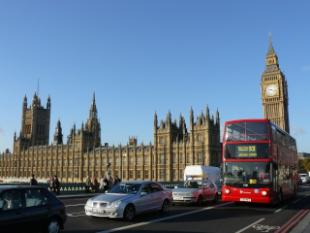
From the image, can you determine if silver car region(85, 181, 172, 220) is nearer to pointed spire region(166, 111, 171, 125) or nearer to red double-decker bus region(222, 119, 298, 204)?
red double-decker bus region(222, 119, 298, 204)

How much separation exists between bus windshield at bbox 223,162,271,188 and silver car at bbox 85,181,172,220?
13.4 feet

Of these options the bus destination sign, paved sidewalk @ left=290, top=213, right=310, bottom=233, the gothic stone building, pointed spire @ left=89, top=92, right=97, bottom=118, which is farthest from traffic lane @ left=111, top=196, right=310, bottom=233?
pointed spire @ left=89, top=92, right=97, bottom=118

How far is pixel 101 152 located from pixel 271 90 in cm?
6138

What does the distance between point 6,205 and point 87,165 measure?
87.9 m

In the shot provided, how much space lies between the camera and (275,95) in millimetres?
118250

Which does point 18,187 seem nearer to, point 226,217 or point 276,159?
point 226,217

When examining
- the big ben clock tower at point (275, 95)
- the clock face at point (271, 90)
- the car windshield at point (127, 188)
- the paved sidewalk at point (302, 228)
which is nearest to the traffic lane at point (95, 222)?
the car windshield at point (127, 188)

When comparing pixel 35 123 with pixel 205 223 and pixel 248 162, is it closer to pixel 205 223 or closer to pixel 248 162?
pixel 248 162

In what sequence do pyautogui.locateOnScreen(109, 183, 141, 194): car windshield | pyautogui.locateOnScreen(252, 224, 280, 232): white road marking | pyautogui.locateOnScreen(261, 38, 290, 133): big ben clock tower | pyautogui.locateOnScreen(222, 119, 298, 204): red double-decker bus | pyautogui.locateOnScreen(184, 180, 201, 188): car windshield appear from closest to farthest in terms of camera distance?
pyautogui.locateOnScreen(252, 224, 280, 232): white road marking, pyautogui.locateOnScreen(109, 183, 141, 194): car windshield, pyautogui.locateOnScreen(222, 119, 298, 204): red double-decker bus, pyautogui.locateOnScreen(184, 180, 201, 188): car windshield, pyautogui.locateOnScreen(261, 38, 290, 133): big ben clock tower

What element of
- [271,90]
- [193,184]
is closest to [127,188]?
[193,184]

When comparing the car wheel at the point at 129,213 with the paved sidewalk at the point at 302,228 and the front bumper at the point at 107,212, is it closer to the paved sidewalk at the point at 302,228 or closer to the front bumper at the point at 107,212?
the front bumper at the point at 107,212

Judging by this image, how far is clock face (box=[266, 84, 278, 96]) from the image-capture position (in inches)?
4680

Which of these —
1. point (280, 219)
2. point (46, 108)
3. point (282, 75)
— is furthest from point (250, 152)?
point (46, 108)

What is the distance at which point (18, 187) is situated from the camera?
9148mm
